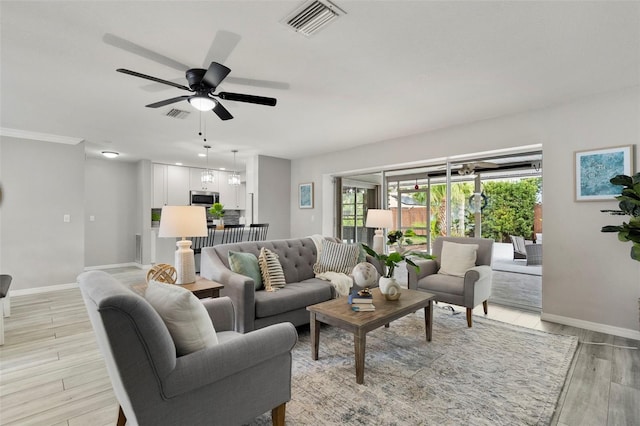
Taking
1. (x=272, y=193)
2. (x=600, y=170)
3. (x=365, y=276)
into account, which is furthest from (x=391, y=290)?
(x=272, y=193)

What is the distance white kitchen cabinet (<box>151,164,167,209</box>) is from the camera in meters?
7.06

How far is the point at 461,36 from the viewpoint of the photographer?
2.22m

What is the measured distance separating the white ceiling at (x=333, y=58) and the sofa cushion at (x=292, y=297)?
204 centimetres

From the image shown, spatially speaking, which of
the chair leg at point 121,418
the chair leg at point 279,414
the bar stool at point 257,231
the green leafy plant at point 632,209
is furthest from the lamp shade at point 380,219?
the chair leg at point 121,418

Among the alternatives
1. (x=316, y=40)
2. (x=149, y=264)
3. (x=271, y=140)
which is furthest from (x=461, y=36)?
(x=149, y=264)

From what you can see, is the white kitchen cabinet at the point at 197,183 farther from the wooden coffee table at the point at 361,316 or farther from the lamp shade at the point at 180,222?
the wooden coffee table at the point at 361,316

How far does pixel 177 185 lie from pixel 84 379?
579cm

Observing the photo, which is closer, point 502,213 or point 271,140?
point 502,213

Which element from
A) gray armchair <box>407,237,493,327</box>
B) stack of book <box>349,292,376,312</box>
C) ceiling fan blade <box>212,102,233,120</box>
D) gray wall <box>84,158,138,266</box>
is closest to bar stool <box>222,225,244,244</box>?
ceiling fan blade <box>212,102,233,120</box>

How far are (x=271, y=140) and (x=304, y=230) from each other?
7.36ft

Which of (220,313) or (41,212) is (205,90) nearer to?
(220,313)

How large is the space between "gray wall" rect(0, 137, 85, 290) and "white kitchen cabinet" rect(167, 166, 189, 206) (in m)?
2.16

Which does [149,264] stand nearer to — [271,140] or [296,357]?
[271,140]

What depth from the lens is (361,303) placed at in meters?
2.48
